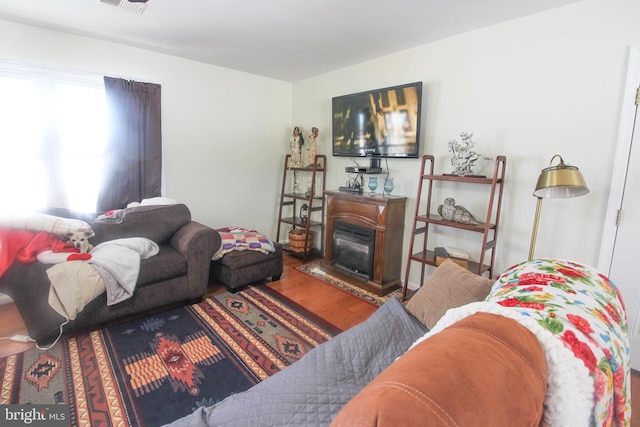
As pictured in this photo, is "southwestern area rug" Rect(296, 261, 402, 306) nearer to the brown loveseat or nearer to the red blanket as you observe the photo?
the brown loveseat

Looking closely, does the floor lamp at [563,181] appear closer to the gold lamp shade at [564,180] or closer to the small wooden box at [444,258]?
the gold lamp shade at [564,180]

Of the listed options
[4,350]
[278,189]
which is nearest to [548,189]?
[278,189]

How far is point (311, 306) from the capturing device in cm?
289

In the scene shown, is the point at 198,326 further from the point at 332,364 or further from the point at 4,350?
the point at 332,364

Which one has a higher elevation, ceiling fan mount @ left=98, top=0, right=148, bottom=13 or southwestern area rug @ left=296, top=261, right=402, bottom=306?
ceiling fan mount @ left=98, top=0, right=148, bottom=13

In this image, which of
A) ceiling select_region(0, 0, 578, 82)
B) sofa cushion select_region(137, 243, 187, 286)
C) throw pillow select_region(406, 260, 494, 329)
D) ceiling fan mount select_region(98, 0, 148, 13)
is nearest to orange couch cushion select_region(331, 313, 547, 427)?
throw pillow select_region(406, 260, 494, 329)

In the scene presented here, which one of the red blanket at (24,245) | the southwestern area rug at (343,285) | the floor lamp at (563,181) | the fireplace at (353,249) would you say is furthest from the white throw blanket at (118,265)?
the floor lamp at (563,181)

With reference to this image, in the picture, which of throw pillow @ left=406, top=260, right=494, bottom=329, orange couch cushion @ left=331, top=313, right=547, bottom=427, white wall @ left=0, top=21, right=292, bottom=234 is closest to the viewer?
orange couch cushion @ left=331, top=313, right=547, bottom=427

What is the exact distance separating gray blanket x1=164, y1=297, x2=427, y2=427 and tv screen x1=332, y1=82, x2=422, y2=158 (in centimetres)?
198

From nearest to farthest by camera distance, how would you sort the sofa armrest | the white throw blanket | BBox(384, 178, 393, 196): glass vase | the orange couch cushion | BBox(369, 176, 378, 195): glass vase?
1. the orange couch cushion
2. the white throw blanket
3. the sofa armrest
4. BBox(384, 178, 393, 196): glass vase
5. BBox(369, 176, 378, 195): glass vase

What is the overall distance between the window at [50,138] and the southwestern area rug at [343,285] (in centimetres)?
240

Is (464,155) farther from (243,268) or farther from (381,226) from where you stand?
(243,268)

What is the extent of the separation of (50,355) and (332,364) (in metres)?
1.99

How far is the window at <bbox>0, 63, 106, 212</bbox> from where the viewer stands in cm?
282
